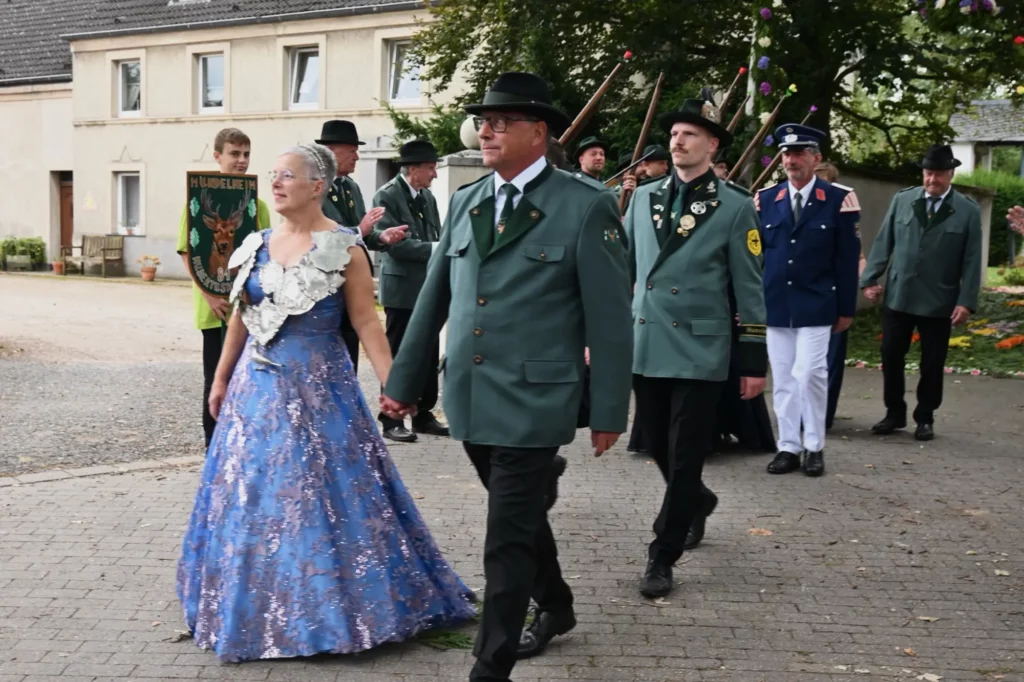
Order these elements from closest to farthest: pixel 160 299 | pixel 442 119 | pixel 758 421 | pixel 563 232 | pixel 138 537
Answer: pixel 563 232 → pixel 138 537 → pixel 758 421 → pixel 442 119 → pixel 160 299

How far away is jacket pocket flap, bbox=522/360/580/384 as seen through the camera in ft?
14.2

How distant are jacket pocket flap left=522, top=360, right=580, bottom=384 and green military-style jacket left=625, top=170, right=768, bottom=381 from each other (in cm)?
153

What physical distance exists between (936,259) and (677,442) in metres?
5.08

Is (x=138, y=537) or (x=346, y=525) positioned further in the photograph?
(x=138, y=537)

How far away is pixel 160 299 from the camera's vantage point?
2520cm

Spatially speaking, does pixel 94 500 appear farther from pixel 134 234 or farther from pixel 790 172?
pixel 134 234

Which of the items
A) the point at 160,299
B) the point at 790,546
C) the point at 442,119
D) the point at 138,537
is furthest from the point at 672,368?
the point at 160,299

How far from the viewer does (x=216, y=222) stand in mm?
6832

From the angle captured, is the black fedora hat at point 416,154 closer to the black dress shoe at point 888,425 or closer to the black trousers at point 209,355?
the black trousers at point 209,355

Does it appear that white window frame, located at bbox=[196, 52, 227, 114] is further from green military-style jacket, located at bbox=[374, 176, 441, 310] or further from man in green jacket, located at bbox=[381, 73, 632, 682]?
man in green jacket, located at bbox=[381, 73, 632, 682]

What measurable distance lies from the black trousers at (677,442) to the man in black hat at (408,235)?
328 centimetres

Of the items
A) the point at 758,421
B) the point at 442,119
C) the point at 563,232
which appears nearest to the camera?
the point at 563,232

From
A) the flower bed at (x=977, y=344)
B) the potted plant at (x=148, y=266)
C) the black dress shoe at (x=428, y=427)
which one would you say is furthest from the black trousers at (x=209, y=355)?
the potted plant at (x=148, y=266)

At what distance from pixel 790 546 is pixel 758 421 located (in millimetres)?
2745
